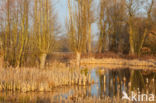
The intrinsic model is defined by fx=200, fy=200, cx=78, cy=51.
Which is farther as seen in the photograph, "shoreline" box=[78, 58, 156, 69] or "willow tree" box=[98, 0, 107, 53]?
"willow tree" box=[98, 0, 107, 53]

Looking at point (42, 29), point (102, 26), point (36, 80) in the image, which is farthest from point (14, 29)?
point (102, 26)

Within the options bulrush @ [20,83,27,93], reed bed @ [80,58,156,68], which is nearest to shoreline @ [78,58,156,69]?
reed bed @ [80,58,156,68]

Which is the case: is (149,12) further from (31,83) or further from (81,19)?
(31,83)

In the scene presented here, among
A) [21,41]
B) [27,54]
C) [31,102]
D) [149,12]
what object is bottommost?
[31,102]

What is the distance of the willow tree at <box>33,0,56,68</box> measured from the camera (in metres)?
12.5

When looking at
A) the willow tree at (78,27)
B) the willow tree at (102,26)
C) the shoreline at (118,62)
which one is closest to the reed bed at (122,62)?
the shoreline at (118,62)

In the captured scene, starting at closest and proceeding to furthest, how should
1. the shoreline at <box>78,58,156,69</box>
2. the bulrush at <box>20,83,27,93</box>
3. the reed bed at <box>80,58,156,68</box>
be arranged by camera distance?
the bulrush at <box>20,83,27,93</box>, the reed bed at <box>80,58,156,68</box>, the shoreline at <box>78,58,156,69</box>

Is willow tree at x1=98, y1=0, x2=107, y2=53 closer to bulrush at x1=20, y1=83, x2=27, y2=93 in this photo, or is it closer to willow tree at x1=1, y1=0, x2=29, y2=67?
willow tree at x1=1, y1=0, x2=29, y2=67

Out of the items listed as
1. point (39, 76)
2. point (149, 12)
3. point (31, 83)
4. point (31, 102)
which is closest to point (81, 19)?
point (39, 76)

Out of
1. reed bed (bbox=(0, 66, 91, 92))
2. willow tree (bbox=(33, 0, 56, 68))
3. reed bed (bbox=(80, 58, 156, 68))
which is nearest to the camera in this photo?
reed bed (bbox=(0, 66, 91, 92))

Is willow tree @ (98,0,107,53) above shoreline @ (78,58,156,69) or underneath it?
above

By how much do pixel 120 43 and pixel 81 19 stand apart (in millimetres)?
19391

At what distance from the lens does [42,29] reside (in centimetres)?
1266

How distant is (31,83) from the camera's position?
29.2ft
